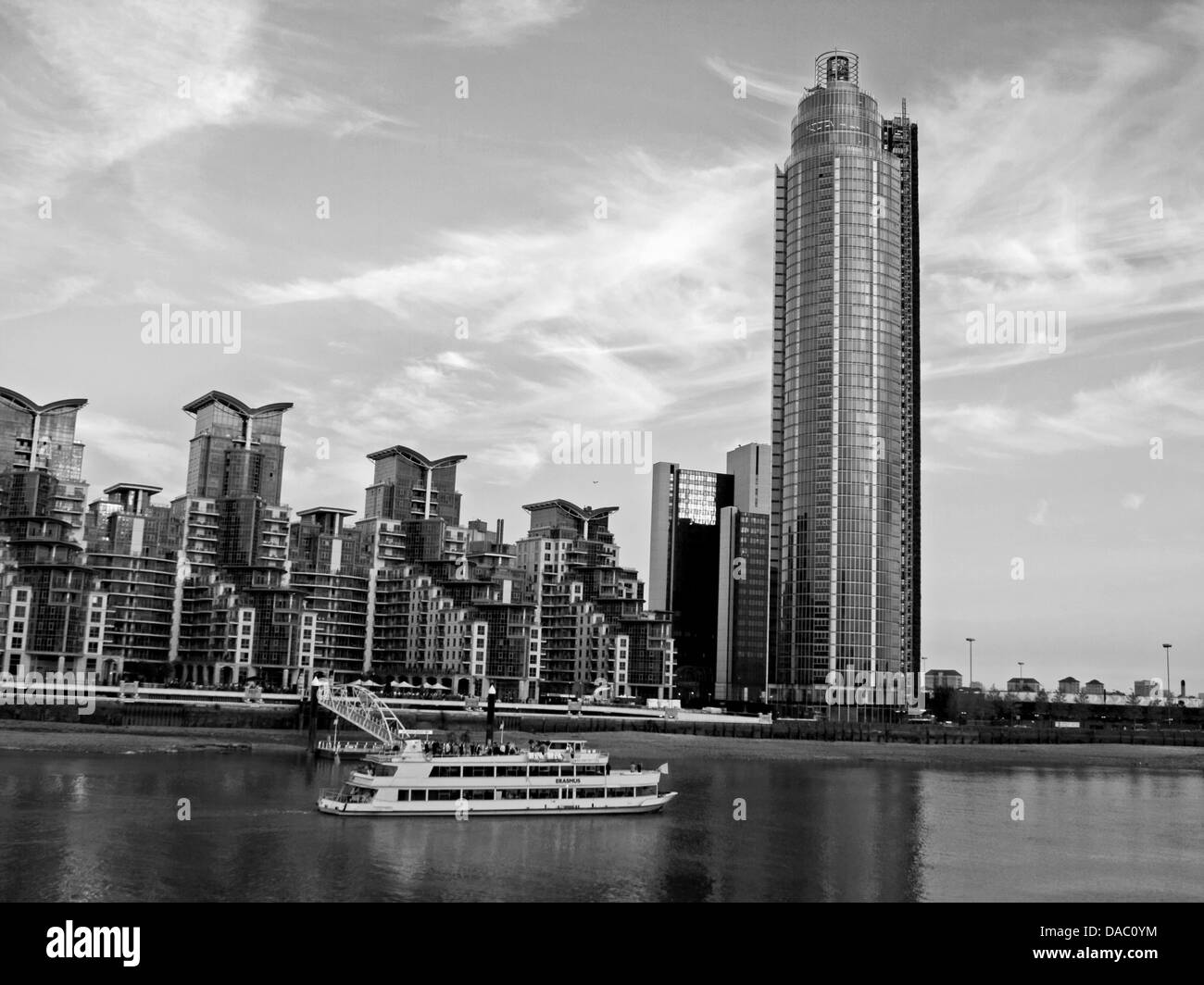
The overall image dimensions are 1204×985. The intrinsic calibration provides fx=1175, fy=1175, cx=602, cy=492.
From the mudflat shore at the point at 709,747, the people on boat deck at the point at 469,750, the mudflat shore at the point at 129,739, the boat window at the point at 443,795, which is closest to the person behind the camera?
the boat window at the point at 443,795

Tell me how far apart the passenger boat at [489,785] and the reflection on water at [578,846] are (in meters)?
1.48

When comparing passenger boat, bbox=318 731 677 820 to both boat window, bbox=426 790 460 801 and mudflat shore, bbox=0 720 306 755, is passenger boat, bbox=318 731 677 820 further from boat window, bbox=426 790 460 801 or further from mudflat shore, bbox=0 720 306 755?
mudflat shore, bbox=0 720 306 755

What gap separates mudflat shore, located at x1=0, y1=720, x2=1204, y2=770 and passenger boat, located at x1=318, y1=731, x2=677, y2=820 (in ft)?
160

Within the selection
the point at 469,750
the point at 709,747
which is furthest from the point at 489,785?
the point at 709,747

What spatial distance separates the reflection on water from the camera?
52.0 metres

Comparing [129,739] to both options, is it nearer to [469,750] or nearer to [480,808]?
[469,750]

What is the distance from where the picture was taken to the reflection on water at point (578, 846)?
171 ft

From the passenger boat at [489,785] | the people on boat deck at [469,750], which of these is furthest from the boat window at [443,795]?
the people on boat deck at [469,750]

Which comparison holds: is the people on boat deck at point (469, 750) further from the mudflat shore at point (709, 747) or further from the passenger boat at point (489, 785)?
the mudflat shore at point (709, 747)

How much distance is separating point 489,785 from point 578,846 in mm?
11397

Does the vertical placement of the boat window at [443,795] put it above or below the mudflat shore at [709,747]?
above

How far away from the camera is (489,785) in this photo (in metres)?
74.4
